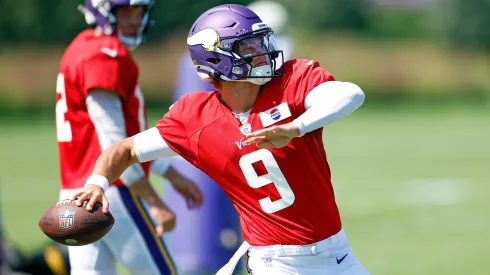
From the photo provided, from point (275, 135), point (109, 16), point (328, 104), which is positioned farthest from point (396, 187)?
point (275, 135)

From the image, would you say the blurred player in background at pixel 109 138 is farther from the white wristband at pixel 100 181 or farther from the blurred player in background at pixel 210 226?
the blurred player in background at pixel 210 226

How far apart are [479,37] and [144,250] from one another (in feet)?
95.1

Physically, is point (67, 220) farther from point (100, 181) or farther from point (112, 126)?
point (112, 126)

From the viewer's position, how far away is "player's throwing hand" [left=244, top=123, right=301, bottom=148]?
3.43 metres

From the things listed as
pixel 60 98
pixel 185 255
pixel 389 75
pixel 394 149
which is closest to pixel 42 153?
pixel 394 149

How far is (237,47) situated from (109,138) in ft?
3.54

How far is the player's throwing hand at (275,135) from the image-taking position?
3.43 meters

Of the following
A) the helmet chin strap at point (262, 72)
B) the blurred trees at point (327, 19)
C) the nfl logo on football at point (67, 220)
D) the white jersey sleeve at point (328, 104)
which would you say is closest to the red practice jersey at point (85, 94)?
the nfl logo on football at point (67, 220)

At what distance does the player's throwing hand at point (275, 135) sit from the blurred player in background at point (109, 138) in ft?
4.46

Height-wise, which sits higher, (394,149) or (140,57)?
(394,149)

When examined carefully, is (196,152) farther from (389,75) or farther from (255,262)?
(389,75)

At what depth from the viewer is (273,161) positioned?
151 inches

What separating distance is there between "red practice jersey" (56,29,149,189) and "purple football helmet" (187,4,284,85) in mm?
897

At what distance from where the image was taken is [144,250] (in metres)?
4.70
